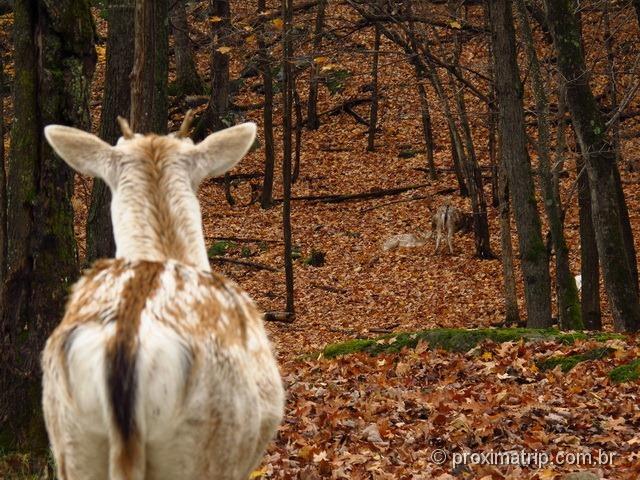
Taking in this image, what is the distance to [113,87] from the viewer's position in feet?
33.8

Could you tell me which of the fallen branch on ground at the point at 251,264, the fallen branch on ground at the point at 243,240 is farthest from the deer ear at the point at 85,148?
the fallen branch on ground at the point at 243,240

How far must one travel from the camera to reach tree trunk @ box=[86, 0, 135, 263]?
9.85 metres

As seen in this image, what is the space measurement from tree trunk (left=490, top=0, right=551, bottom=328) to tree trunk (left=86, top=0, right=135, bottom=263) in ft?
24.3

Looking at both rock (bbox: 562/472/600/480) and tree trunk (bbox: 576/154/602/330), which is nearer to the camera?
rock (bbox: 562/472/600/480)

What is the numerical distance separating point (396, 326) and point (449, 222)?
5.03 meters

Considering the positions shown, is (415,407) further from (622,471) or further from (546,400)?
(622,471)

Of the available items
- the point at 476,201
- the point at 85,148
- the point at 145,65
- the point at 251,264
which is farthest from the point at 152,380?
the point at 251,264

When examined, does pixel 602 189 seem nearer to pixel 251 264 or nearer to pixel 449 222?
pixel 449 222

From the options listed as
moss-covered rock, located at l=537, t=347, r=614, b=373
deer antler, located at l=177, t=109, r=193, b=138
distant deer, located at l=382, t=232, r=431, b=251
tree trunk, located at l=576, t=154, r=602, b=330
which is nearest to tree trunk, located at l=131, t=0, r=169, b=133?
deer antler, located at l=177, t=109, r=193, b=138

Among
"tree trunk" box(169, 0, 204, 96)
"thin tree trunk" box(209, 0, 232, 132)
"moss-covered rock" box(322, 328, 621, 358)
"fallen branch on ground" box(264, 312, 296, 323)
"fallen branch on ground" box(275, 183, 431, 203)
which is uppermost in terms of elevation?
"tree trunk" box(169, 0, 204, 96)

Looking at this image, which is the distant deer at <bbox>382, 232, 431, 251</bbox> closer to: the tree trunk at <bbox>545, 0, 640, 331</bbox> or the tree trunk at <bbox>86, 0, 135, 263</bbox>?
the tree trunk at <bbox>545, 0, 640, 331</bbox>

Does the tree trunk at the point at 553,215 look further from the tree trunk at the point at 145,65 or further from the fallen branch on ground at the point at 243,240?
the fallen branch on ground at the point at 243,240

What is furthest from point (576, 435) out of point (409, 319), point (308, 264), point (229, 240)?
point (229, 240)

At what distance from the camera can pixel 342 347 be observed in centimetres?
1314
